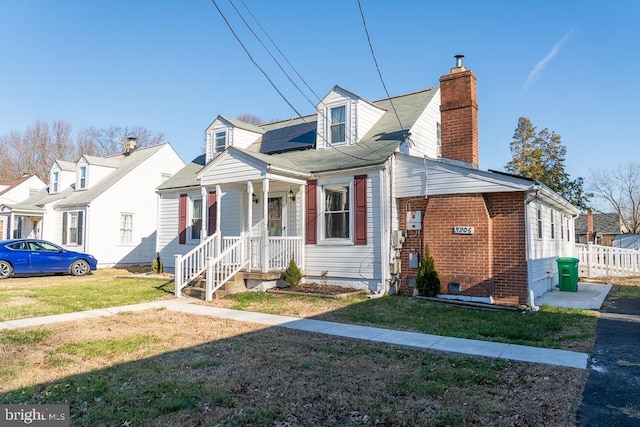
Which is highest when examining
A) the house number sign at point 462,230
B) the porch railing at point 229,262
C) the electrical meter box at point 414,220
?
the electrical meter box at point 414,220

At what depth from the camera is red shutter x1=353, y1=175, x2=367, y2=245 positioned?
466 inches

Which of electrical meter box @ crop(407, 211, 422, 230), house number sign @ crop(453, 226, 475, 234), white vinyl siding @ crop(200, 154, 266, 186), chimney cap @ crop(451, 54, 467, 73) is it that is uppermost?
chimney cap @ crop(451, 54, 467, 73)

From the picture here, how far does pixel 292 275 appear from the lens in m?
12.1

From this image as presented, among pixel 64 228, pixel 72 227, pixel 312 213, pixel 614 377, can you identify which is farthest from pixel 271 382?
pixel 64 228

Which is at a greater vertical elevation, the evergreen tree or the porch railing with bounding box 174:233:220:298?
the evergreen tree

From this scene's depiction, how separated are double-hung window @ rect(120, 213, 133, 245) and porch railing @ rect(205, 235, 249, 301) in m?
12.6

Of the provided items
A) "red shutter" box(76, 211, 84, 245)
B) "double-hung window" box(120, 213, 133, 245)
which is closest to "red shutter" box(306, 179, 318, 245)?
"double-hung window" box(120, 213, 133, 245)

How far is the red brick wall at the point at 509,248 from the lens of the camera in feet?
33.0

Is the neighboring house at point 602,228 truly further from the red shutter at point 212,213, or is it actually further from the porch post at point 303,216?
the red shutter at point 212,213

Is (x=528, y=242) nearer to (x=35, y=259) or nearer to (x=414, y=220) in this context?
(x=414, y=220)

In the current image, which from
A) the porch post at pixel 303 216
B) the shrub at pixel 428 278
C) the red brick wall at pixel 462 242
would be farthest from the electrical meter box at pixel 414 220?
the porch post at pixel 303 216

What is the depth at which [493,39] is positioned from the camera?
11164 mm

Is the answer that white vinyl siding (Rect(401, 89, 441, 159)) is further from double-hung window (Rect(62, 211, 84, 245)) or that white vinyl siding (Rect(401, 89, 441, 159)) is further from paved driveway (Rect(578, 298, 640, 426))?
double-hung window (Rect(62, 211, 84, 245))

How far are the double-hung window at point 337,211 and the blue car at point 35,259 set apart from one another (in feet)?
35.8
